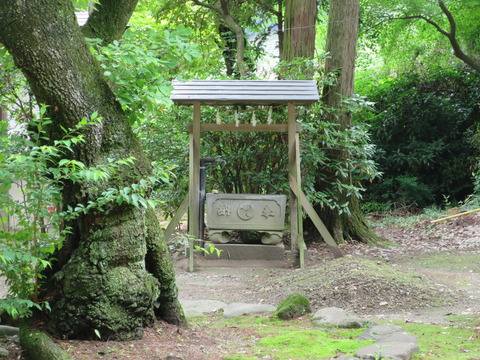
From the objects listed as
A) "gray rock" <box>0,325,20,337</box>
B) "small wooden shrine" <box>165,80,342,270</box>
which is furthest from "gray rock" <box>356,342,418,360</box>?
"small wooden shrine" <box>165,80,342,270</box>

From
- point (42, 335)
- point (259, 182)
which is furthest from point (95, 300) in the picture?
point (259, 182)

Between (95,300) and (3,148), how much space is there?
1175 millimetres

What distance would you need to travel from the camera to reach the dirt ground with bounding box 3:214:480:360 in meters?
4.01

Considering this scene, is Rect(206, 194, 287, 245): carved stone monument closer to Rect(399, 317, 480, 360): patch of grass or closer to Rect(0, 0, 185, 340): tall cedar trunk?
Rect(399, 317, 480, 360): patch of grass

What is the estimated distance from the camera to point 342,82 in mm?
10883

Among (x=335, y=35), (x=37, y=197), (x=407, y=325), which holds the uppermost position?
(x=335, y=35)

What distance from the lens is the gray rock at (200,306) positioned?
20.2ft

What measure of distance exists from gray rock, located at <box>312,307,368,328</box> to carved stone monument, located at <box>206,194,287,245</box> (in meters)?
3.80

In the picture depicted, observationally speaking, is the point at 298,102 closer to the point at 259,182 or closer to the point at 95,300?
the point at 259,182

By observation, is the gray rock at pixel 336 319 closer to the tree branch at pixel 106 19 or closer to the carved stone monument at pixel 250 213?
the tree branch at pixel 106 19

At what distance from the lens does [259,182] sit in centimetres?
1027

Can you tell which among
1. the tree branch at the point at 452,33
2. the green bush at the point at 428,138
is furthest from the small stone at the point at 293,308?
the tree branch at the point at 452,33

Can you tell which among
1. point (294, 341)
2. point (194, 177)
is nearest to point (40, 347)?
point (294, 341)

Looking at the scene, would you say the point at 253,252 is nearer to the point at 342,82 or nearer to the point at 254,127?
the point at 254,127
